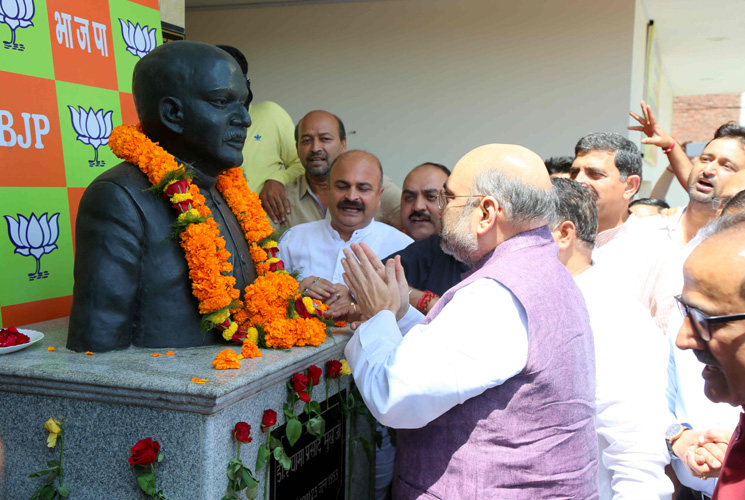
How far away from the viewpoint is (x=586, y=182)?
342cm

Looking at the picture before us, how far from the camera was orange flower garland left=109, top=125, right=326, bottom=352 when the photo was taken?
6.79 ft

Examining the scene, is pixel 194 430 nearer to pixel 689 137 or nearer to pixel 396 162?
pixel 396 162

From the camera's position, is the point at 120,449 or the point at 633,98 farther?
the point at 633,98

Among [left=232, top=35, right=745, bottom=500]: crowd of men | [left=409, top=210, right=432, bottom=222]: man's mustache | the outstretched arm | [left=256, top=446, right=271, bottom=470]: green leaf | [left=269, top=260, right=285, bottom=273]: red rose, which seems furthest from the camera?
the outstretched arm

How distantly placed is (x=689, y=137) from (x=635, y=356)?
58.4 ft

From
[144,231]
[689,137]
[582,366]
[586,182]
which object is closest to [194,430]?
[144,231]

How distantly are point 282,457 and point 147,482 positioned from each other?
0.43 meters

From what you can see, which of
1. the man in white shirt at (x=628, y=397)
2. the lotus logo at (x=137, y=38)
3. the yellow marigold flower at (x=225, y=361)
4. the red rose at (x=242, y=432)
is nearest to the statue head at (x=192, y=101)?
the yellow marigold flower at (x=225, y=361)

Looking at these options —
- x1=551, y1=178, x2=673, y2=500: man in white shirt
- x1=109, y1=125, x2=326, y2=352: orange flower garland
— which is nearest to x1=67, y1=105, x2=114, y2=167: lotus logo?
x1=109, y1=125, x2=326, y2=352: orange flower garland

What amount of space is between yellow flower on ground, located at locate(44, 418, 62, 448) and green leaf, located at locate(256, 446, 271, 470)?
0.61 metres

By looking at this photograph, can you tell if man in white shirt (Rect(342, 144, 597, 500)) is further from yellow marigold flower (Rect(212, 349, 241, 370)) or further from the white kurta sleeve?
yellow marigold flower (Rect(212, 349, 241, 370))

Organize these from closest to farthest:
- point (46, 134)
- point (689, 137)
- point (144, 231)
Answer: point (144, 231) < point (46, 134) < point (689, 137)

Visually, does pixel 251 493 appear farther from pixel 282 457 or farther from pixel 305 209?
pixel 305 209

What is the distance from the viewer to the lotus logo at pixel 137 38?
3.43 m
